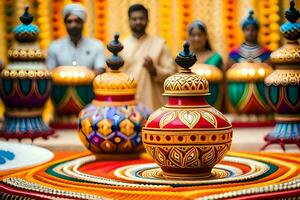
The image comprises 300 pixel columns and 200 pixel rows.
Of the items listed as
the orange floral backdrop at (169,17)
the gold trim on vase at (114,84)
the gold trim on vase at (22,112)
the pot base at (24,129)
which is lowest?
the pot base at (24,129)

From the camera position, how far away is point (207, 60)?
5.40m

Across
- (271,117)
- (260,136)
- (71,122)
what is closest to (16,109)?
(71,122)

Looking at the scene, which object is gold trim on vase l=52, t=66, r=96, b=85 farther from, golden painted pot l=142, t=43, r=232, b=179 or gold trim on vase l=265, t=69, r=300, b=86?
golden painted pot l=142, t=43, r=232, b=179

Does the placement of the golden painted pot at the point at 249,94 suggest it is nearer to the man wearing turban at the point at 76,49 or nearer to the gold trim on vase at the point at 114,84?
the man wearing turban at the point at 76,49

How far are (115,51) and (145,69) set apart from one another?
2291mm

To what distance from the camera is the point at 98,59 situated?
16.9 feet

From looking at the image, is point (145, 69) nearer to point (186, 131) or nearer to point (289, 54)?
point (289, 54)

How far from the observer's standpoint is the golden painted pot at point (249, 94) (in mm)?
5039

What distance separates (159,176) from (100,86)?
0.62 metres

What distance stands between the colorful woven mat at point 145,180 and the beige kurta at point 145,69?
233 cm

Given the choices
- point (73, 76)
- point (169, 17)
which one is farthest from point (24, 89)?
point (169, 17)

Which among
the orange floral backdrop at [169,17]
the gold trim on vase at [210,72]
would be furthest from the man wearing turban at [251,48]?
the orange floral backdrop at [169,17]

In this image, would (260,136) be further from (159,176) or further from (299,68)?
(159,176)

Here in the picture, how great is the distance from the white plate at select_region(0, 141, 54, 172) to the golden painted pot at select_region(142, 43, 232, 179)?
42 cm
